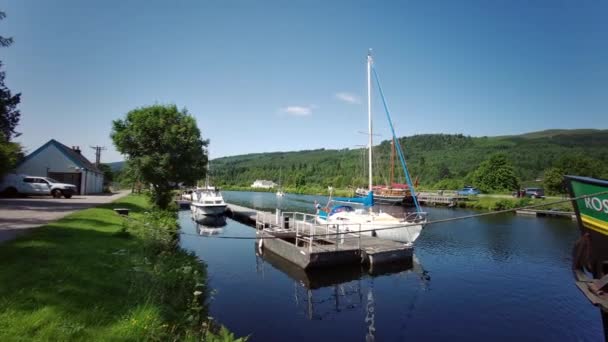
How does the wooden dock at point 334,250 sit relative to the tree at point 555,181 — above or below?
below

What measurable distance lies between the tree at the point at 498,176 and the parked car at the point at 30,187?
7851 centimetres

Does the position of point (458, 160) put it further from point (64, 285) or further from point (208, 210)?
point (64, 285)

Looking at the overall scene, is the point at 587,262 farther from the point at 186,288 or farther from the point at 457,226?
the point at 457,226

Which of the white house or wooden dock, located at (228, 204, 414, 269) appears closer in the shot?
wooden dock, located at (228, 204, 414, 269)

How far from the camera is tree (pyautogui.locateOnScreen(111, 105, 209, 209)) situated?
78.3ft

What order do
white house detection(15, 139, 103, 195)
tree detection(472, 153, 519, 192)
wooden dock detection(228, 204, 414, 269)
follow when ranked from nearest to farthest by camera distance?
wooden dock detection(228, 204, 414, 269) < white house detection(15, 139, 103, 195) < tree detection(472, 153, 519, 192)

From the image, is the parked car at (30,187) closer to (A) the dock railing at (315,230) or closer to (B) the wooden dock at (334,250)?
(A) the dock railing at (315,230)

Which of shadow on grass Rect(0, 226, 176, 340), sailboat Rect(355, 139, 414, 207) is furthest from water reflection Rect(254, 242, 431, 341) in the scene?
sailboat Rect(355, 139, 414, 207)

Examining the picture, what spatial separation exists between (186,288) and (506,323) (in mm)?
10443

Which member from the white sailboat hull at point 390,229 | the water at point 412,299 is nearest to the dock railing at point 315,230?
the white sailboat hull at point 390,229

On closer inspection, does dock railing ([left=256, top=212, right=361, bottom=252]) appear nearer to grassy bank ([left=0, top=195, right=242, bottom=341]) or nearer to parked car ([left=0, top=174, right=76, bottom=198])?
grassy bank ([left=0, top=195, right=242, bottom=341])

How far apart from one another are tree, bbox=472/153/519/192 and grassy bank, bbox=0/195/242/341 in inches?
3137

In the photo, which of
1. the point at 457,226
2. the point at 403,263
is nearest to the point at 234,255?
the point at 403,263

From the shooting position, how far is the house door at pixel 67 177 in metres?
38.1
